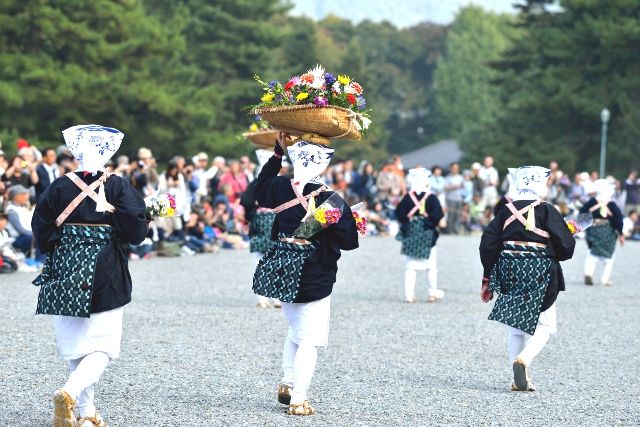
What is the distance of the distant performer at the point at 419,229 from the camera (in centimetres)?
1541

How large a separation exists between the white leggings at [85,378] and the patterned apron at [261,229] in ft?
23.6

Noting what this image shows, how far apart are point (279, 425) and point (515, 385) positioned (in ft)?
7.31

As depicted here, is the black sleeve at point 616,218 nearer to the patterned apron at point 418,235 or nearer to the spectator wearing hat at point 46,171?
the patterned apron at point 418,235

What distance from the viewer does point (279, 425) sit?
720 cm

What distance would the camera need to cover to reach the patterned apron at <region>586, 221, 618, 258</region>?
17984mm

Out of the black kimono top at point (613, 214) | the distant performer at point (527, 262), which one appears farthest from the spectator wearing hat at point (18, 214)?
the distant performer at point (527, 262)

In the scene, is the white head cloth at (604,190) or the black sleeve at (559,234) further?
the white head cloth at (604,190)

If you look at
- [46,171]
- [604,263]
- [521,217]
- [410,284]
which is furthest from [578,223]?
[46,171]

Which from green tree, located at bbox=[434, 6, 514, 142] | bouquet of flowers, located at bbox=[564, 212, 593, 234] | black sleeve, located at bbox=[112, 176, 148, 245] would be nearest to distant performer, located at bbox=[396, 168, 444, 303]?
bouquet of flowers, located at bbox=[564, 212, 593, 234]

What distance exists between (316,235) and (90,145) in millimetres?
1603

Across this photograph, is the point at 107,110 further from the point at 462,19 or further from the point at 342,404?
the point at 462,19

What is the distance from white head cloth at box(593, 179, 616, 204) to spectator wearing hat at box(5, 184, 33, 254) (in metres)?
7.93

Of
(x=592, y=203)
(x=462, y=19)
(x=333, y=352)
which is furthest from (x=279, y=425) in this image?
→ (x=462, y=19)

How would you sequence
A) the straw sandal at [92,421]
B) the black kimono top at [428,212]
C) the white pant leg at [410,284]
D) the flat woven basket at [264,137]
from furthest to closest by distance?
the black kimono top at [428,212] → the white pant leg at [410,284] → the flat woven basket at [264,137] → the straw sandal at [92,421]
